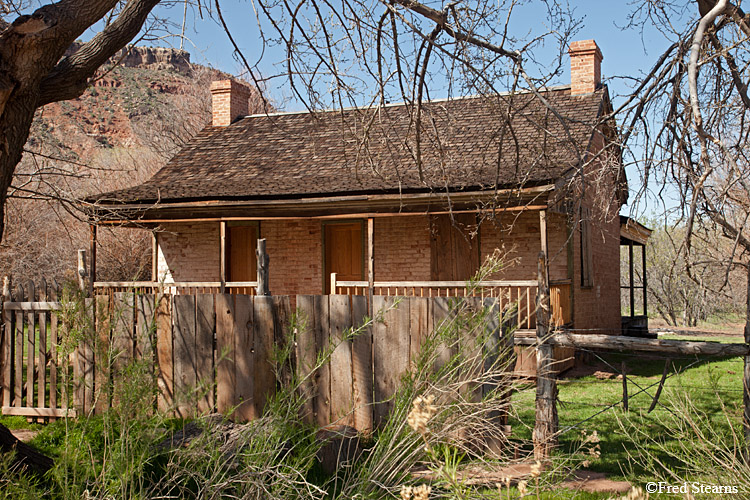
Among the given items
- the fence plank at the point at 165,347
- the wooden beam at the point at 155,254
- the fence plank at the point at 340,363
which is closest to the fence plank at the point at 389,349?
the fence plank at the point at 340,363

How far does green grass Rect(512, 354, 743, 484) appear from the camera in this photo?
562 centimetres

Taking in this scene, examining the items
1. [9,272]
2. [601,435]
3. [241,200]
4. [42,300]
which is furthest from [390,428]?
[9,272]

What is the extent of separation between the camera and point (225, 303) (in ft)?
19.2

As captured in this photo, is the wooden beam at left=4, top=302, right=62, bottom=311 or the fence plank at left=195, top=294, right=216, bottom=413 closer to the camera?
the fence plank at left=195, top=294, right=216, bottom=413

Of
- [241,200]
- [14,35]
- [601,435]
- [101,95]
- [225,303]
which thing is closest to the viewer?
[14,35]

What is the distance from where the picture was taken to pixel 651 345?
5387mm

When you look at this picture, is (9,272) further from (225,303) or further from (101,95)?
(101,95)

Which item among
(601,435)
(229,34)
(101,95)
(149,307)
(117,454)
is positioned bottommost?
(601,435)

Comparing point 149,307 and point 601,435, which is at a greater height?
point 149,307

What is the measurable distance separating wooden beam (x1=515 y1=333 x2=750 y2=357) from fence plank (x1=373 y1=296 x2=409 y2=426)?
3.13 ft

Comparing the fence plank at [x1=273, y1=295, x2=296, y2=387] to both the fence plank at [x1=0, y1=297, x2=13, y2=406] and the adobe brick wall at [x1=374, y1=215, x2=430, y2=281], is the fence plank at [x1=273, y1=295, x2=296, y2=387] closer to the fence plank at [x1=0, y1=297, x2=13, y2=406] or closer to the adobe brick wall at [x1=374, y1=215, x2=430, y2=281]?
the fence plank at [x1=0, y1=297, x2=13, y2=406]

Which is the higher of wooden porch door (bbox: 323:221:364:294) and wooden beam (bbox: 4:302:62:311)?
wooden porch door (bbox: 323:221:364:294)

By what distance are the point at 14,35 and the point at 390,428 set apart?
3386mm

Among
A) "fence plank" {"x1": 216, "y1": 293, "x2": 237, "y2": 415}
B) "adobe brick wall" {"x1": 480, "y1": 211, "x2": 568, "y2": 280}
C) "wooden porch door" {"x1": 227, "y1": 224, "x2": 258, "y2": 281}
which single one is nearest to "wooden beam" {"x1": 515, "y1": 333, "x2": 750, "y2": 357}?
"fence plank" {"x1": 216, "y1": 293, "x2": 237, "y2": 415}
